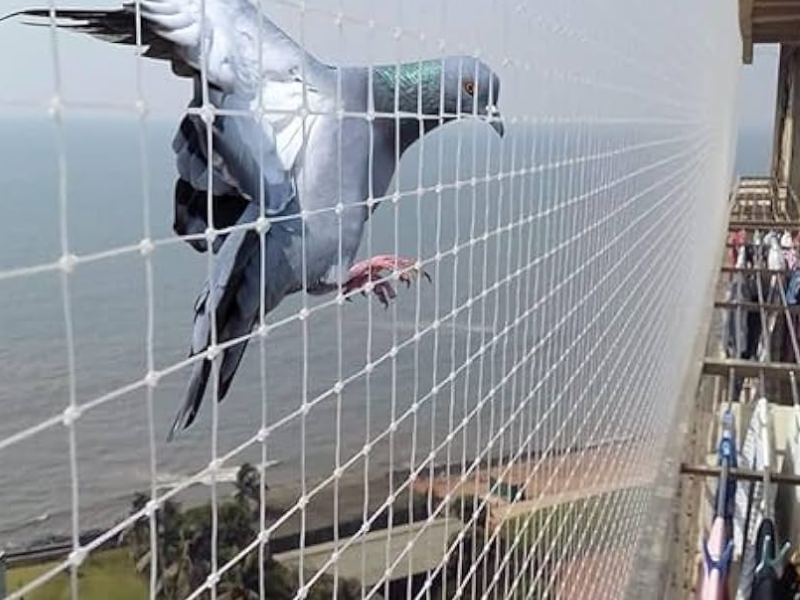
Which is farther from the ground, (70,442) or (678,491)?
(70,442)

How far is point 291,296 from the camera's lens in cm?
46

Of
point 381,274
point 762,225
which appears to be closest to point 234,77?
point 381,274

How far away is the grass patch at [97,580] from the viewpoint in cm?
33

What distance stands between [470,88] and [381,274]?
0.15 m

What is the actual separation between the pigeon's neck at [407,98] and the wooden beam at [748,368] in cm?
145

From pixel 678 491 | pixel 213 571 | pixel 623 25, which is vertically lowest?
pixel 678 491

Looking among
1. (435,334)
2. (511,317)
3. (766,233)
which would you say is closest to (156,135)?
(435,334)

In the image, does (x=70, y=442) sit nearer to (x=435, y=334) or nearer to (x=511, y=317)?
(x=435, y=334)

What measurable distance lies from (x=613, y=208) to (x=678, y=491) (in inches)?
21.5

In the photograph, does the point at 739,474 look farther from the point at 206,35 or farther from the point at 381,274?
the point at 206,35

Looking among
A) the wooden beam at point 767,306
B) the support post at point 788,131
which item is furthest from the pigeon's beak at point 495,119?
the support post at point 788,131

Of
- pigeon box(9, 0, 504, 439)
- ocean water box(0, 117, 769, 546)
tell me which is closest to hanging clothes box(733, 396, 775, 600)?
ocean water box(0, 117, 769, 546)

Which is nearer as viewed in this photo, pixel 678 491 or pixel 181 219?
pixel 181 219

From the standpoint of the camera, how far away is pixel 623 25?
3.69ft
